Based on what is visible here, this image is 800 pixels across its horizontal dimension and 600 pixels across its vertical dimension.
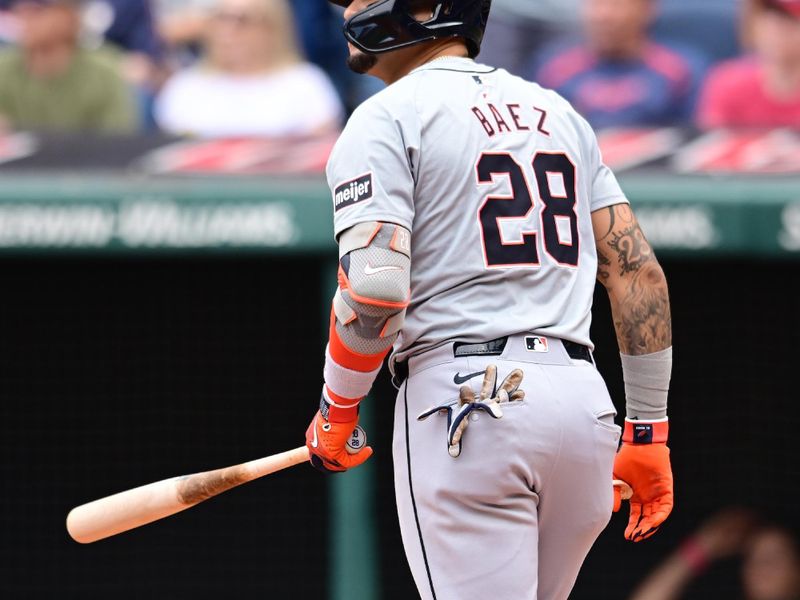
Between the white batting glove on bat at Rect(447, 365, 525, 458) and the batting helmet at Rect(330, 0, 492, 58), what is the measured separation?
591 mm

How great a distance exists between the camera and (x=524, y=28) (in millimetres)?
5453

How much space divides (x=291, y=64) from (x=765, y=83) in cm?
177

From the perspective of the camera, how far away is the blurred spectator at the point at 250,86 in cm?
511


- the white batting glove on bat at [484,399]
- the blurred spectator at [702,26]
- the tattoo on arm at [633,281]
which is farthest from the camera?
the blurred spectator at [702,26]

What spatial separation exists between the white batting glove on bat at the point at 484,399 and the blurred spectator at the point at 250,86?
309cm

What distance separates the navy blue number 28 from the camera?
215 cm

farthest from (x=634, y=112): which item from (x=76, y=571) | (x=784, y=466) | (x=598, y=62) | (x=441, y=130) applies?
(x=441, y=130)

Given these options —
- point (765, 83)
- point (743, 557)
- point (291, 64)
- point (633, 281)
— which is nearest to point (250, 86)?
point (291, 64)

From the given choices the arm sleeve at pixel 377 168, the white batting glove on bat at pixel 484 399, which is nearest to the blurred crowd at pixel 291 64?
the arm sleeve at pixel 377 168

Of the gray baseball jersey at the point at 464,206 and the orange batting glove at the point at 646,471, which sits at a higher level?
the gray baseball jersey at the point at 464,206

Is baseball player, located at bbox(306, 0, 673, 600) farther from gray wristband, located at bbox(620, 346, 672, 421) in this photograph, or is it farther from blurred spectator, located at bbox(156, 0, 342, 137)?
blurred spectator, located at bbox(156, 0, 342, 137)

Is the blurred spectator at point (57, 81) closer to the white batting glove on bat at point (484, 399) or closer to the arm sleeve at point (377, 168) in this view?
the arm sleeve at point (377, 168)

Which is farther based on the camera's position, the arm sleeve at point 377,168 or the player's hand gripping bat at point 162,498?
the player's hand gripping bat at point 162,498

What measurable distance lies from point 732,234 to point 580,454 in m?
2.37
